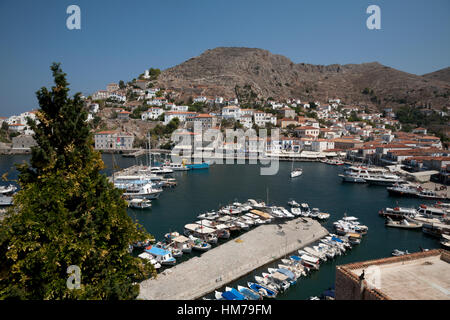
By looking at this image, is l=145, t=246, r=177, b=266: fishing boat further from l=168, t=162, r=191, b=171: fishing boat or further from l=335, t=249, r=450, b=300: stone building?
l=168, t=162, r=191, b=171: fishing boat

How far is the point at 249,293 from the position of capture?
743 cm

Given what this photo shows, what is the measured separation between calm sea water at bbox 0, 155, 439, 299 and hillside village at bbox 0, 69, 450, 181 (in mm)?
Result: 8021

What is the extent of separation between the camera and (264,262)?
9.19m

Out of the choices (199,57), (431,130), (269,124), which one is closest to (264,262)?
(269,124)

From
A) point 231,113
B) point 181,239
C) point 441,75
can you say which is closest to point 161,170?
point 181,239

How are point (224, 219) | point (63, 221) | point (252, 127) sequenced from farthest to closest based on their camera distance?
point (252, 127), point (224, 219), point (63, 221)

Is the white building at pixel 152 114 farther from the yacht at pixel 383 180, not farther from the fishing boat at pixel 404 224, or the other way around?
the fishing boat at pixel 404 224

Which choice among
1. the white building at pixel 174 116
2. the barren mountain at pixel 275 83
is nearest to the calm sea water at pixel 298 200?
the white building at pixel 174 116

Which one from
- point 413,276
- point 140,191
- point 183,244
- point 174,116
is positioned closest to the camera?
point 413,276

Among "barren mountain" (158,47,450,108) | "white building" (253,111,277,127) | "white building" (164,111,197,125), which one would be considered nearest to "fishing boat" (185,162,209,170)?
"white building" (164,111,197,125)

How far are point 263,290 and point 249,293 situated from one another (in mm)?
455

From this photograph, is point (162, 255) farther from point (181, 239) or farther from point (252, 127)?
point (252, 127)
